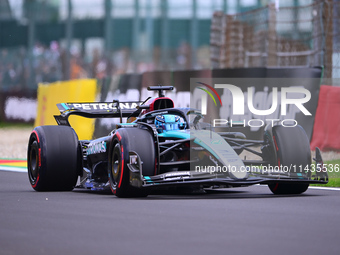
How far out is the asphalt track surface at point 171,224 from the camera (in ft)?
20.7

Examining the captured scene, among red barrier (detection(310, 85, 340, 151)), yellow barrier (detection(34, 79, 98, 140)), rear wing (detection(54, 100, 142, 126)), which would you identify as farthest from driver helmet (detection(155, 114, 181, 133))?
yellow barrier (detection(34, 79, 98, 140))

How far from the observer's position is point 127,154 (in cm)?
1015

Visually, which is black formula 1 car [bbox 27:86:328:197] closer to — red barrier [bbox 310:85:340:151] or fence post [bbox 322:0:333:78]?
red barrier [bbox 310:85:340:151]

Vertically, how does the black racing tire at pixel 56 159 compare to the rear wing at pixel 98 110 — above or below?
below

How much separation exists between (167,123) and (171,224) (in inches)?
135

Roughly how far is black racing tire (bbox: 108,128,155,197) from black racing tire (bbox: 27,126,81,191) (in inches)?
50.2

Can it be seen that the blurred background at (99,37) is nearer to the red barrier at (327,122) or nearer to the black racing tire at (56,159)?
the red barrier at (327,122)

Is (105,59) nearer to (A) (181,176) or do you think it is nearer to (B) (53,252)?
(A) (181,176)

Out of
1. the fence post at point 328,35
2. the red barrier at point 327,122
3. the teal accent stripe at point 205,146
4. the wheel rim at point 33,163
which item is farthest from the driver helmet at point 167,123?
the fence post at point 328,35

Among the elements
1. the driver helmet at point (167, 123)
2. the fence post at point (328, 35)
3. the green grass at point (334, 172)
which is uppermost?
the fence post at point (328, 35)

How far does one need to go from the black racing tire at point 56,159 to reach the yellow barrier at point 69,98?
34.4 feet

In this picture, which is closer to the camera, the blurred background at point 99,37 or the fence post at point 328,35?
the fence post at point 328,35

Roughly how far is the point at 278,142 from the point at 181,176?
1.60m

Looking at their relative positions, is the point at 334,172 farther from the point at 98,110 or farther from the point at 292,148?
the point at 98,110
